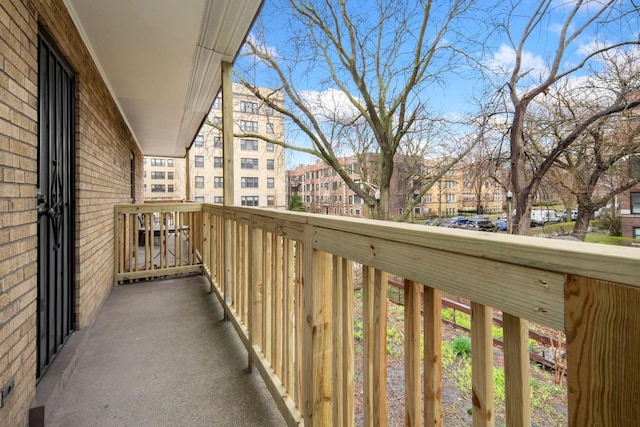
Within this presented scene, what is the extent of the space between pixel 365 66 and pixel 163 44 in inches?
254

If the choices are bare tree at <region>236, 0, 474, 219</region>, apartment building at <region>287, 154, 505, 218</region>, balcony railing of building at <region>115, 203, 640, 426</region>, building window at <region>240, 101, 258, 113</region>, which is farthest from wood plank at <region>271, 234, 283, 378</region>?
building window at <region>240, 101, 258, 113</region>

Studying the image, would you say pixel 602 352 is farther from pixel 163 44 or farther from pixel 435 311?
pixel 163 44

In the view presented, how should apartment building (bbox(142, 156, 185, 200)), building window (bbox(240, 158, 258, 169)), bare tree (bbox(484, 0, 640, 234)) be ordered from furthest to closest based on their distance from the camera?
apartment building (bbox(142, 156, 185, 200)) → building window (bbox(240, 158, 258, 169)) → bare tree (bbox(484, 0, 640, 234))

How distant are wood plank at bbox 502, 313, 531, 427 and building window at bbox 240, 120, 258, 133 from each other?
984 centimetres

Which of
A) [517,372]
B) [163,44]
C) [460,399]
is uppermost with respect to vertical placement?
[163,44]

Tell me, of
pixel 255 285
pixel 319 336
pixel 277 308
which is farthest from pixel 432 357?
pixel 255 285

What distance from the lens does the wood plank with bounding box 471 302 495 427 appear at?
627mm

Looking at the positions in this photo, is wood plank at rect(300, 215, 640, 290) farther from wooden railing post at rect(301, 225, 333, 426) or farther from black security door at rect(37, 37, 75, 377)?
black security door at rect(37, 37, 75, 377)

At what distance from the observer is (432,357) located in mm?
740

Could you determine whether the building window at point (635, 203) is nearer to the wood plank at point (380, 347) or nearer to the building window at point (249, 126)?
the wood plank at point (380, 347)

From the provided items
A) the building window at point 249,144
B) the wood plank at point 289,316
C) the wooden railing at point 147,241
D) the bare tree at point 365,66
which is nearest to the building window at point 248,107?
the bare tree at point 365,66

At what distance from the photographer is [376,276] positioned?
917 mm

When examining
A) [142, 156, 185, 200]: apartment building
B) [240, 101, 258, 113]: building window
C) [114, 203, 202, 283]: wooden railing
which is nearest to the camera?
[114, 203, 202, 283]: wooden railing

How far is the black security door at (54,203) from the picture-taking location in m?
1.94
